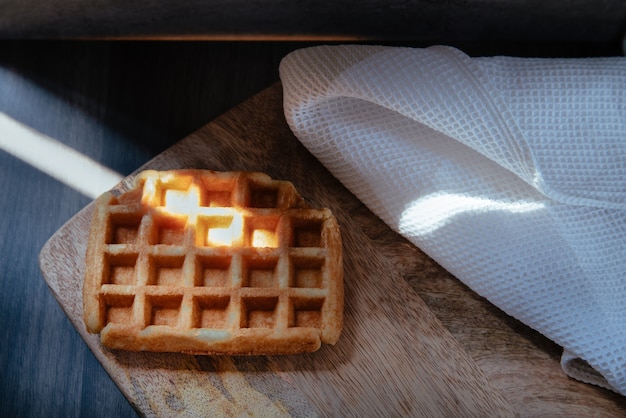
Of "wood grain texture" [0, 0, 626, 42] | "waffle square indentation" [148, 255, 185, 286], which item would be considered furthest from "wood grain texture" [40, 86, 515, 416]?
"wood grain texture" [0, 0, 626, 42]

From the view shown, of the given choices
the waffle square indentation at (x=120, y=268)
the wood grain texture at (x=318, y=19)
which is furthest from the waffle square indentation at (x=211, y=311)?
the wood grain texture at (x=318, y=19)

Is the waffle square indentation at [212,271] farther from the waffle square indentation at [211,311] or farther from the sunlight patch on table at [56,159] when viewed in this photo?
the sunlight patch on table at [56,159]

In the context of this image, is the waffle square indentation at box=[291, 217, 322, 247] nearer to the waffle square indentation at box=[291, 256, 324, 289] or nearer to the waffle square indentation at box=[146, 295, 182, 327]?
the waffle square indentation at box=[291, 256, 324, 289]

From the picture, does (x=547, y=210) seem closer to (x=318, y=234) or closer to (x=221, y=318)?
(x=318, y=234)

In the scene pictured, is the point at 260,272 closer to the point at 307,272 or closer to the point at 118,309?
the point at 307,272

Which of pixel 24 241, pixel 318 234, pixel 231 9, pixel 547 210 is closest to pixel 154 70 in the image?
pixel 231 9

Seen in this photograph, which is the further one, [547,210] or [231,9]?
[231,9]
